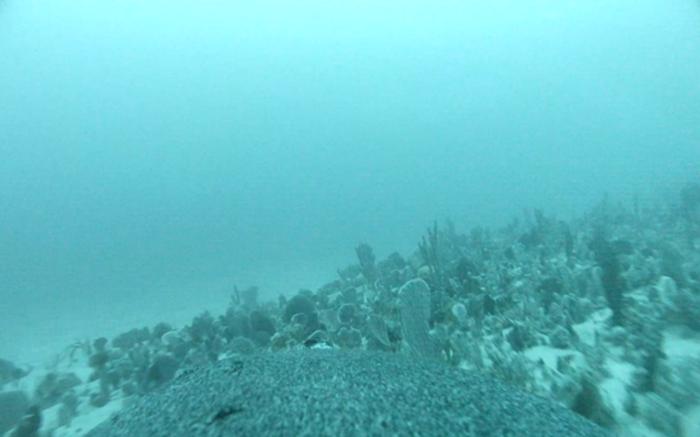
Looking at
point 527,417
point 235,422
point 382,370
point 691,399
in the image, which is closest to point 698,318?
point 691,399

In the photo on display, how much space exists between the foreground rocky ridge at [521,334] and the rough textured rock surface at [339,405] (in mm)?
827

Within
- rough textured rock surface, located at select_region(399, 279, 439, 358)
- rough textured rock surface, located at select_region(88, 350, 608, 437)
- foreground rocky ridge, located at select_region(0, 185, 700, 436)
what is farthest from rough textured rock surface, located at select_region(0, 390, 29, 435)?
rough textured rock surface, located at select_region(399, 279, 439, 358)

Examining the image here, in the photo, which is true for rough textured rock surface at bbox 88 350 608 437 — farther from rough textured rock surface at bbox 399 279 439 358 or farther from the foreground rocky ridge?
rough textured rock surface at bbox 399 279 439 358

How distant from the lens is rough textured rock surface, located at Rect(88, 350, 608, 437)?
2.43 m

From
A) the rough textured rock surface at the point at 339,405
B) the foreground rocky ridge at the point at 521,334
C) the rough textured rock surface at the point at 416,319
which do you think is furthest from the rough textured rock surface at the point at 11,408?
the rough textured rock surface at the point at 416,319

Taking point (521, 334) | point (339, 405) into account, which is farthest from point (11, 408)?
point (521, 334)

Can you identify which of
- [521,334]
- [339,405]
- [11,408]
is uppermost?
[339,405]

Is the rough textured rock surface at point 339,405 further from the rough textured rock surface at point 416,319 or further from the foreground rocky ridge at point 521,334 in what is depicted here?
the rough textured rock surface at point 416,319

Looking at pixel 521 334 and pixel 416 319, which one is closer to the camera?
pixel 416 319

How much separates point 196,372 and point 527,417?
7.84ft

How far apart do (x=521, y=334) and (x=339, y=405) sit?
11.3ft

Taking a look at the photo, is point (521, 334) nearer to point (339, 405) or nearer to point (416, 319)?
point (416, 319)

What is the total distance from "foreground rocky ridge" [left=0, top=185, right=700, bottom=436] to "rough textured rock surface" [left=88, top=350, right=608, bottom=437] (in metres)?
0.83

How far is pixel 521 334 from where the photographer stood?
5.29 m
